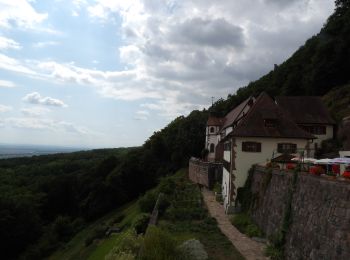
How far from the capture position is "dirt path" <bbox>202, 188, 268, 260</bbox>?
19828mm

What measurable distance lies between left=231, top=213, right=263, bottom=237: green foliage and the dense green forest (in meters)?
21.8

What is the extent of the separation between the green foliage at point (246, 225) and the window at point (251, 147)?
5021mm

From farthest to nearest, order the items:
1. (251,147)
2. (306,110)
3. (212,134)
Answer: (212,134), (306,110), (251,147)

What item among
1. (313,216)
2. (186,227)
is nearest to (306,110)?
(186,227)

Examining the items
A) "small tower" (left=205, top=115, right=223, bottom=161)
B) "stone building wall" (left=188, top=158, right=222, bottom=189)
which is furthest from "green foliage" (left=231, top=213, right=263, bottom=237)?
"small tower" (left=205, top=115, right=223, bottom=161)

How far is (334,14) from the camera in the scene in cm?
6225

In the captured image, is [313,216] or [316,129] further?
[316,129]

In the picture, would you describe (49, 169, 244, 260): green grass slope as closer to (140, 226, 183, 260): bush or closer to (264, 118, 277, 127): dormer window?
(140, 226, 183, 260): bush

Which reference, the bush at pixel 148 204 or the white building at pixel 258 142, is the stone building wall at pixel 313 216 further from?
the bush at pixel 148 204

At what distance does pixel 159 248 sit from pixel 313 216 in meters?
6.36

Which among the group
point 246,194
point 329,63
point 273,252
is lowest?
point 273,252

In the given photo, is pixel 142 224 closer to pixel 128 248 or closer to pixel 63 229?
pixel 128 248

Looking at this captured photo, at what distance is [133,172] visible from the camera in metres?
80.6

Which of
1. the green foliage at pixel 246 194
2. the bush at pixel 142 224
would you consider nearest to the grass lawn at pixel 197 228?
the bush at pixel 142 224
